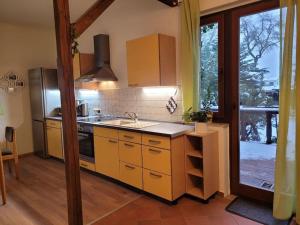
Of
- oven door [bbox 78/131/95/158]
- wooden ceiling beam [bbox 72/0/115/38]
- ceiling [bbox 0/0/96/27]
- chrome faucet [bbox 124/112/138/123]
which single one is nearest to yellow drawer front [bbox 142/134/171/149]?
chrome faucet [bbox 124/112/138/123]

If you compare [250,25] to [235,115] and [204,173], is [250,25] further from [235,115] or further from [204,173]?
[204,173]

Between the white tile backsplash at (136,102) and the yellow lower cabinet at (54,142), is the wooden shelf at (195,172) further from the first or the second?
the yellow lower cabinet at (54,142)

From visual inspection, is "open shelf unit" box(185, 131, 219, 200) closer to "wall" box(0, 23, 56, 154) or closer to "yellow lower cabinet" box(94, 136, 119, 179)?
"yellow lower cabinet" box(94, 136, 119, 179)

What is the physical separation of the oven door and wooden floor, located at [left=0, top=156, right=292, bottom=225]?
44cm

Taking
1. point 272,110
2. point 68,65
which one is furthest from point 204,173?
point 68,65

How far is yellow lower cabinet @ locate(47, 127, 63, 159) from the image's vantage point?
4.35 m

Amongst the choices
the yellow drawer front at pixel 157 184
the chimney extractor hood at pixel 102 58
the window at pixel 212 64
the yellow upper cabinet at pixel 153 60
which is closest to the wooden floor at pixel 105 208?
the yellow drawer front at pixel 157 184

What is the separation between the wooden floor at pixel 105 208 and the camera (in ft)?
7.90

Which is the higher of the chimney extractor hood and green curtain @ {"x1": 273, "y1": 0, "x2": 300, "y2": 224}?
the chimney extractor hood

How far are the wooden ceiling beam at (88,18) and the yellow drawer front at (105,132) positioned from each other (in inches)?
56.2

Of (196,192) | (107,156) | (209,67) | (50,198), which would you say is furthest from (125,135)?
(209,67)

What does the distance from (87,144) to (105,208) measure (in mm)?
1312

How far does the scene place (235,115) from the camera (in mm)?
2770

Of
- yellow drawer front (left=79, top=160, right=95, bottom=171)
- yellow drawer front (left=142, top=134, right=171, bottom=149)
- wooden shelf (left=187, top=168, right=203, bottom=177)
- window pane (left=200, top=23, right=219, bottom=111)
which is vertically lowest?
yellow drawer front (left=79, top=160, right=95, bottom=171)
